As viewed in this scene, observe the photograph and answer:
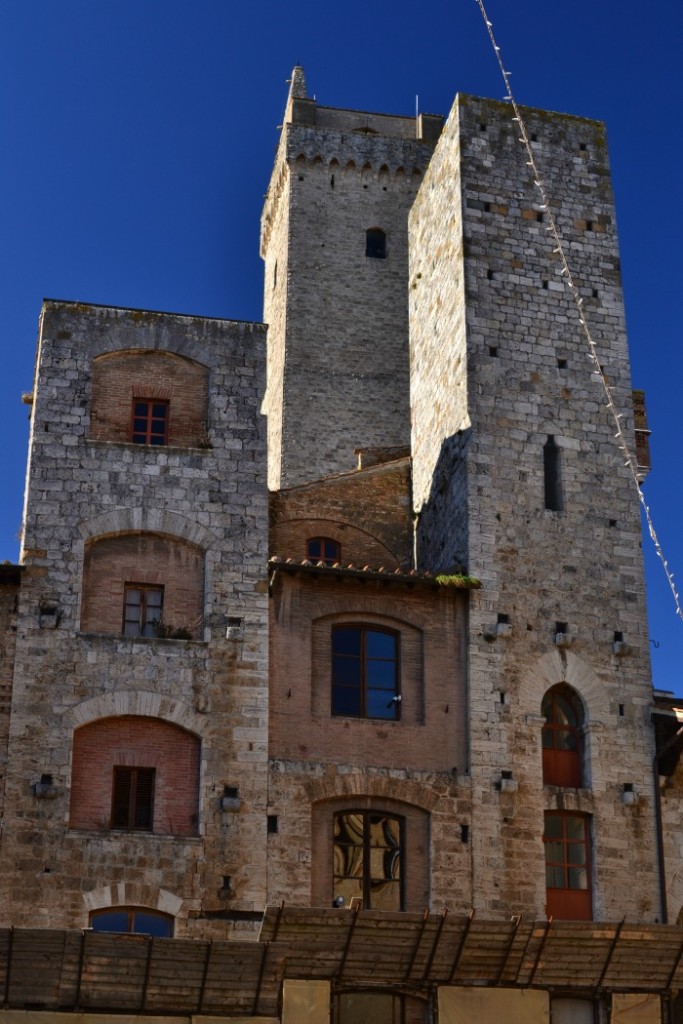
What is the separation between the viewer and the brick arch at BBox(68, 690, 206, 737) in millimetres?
25750

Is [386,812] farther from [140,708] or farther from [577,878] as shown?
[140,708]

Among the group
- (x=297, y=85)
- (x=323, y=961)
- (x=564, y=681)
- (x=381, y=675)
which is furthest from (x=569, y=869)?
(x=297, y=85)

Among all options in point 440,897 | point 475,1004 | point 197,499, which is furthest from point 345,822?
point 197,499

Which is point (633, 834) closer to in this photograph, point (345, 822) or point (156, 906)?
point (345, 822)

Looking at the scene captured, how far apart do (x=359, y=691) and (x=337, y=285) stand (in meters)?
19.1

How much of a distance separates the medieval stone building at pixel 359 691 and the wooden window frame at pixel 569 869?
1.6 inches

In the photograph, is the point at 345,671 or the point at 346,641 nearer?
the point at 345,671

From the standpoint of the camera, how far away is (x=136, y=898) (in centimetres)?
2481

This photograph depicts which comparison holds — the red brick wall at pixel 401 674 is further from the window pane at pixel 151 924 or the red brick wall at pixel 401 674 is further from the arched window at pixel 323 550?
the arched window at pixel 323 550

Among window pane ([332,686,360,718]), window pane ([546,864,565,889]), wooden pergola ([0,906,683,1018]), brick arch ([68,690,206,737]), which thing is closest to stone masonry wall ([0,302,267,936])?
brick arch ([68,690,206,737])

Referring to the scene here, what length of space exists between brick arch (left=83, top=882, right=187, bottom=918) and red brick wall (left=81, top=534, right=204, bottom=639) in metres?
4.25

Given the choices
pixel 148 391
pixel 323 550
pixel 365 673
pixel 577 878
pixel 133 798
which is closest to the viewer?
pixel 133 798

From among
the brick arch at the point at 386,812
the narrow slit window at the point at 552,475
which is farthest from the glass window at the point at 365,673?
the narrow slit window at the point at 552,475

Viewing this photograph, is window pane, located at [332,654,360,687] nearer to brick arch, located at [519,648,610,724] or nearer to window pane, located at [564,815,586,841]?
brick arch, located at [519,648,610,724]
